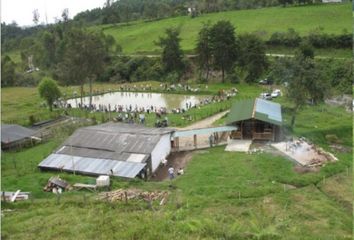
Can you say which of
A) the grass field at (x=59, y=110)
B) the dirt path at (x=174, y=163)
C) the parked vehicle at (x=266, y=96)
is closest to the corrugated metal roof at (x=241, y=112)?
the dirt path at (x=174, y=163)

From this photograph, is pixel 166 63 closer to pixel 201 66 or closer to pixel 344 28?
pixel 201 66

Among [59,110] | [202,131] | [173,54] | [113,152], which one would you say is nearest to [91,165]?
[113,152]

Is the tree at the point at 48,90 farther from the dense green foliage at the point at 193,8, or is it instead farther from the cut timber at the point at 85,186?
the dense green foliage at the point at 193,8

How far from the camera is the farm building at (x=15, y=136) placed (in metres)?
33.4

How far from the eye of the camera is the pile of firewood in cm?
2219

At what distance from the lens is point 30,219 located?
19578mm

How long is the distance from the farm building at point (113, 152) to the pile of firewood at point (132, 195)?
8.83 ft

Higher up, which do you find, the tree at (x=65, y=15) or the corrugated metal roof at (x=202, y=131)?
the tree at (x=65, y=15)

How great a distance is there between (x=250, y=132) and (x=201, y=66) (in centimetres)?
3103

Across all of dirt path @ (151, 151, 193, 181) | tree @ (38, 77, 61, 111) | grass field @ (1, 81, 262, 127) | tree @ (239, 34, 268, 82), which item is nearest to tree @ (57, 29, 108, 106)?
tree @ (38, 77, 61, 111)

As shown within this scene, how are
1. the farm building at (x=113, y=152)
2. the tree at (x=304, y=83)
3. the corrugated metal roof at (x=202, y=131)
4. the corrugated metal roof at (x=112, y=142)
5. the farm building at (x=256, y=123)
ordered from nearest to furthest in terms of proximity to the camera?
the farm building at (x=113, y=152), the corrugated metal roof at (x=112, y=142), the corrugated metal roof at (x=202, y=131), the farm building at (x=256, y=123), the tree at (x=304, y=83)

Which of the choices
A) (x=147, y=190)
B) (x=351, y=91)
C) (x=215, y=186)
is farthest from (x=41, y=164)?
(x=351, y=91)

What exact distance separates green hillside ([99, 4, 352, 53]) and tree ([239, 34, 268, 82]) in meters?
15.7

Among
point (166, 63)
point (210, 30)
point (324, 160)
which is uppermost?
point (210, 30)
